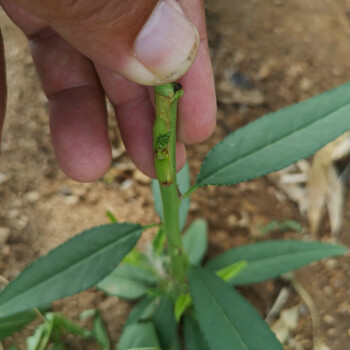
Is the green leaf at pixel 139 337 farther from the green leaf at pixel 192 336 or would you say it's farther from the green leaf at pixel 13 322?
the green leaf at pixel 13 322

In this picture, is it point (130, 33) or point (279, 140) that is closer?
point (130, 33)

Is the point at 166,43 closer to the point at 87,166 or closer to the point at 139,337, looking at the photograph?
the point at 87,166

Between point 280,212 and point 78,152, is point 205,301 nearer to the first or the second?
point 78,152

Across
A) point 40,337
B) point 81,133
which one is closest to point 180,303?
point 40,337

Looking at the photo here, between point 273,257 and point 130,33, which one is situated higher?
point 130,33

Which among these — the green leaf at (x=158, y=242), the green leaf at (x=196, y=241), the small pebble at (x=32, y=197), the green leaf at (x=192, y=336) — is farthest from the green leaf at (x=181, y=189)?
the small pebble at (x=32, y=197)

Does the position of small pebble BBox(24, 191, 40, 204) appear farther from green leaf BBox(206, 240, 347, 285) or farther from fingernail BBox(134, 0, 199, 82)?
fingernail BBox(134, 0, 199, 82)

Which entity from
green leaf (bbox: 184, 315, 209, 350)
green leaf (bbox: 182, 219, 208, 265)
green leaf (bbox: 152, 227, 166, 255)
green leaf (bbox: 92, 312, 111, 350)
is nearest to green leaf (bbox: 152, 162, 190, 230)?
green leaf (bbox: 152, 227, 166, 255)
